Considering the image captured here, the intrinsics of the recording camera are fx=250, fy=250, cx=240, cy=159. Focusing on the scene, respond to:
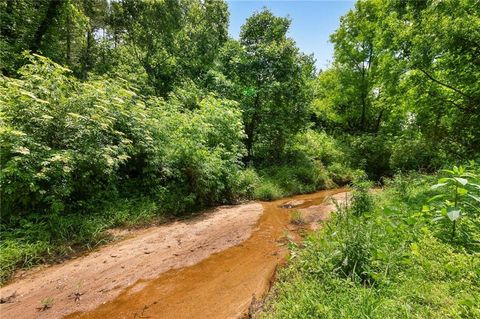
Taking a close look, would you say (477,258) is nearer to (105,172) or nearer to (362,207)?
(362,207)

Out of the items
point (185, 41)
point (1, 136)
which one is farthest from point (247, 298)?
point (185, 41)

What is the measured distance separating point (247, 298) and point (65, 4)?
12.6 m

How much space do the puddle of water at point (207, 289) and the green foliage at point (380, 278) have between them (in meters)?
0.57

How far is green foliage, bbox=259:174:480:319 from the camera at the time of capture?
2283 millimetres

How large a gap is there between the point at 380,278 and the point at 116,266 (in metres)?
4.11

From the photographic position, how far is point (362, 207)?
557 cm

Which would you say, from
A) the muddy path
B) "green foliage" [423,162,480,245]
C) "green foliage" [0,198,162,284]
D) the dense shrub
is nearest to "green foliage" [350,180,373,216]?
the muddy path

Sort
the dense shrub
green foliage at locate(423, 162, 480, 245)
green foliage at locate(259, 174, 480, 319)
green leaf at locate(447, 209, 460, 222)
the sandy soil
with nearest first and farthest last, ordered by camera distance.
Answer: green foliage at locate(259, 174, 480, 319) < green leaf at locate(447, 209, 460, 222) < green foliage at locate(423, 162, 480, 245) < the sandy soil < the dense shrub

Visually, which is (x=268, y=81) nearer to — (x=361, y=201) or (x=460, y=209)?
(x=361, y=201)

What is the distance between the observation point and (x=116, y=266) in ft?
14.4

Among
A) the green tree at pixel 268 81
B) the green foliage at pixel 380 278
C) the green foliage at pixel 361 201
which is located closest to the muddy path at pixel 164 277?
the green foliage at pixel 380 278

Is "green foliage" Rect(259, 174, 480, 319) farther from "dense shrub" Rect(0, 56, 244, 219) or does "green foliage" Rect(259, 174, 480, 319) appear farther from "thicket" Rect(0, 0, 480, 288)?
"dense shrub" Rect(0, 56, 244, 219)

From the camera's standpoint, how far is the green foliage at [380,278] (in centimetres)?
228

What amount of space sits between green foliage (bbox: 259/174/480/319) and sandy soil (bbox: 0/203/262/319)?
85.2 inches
